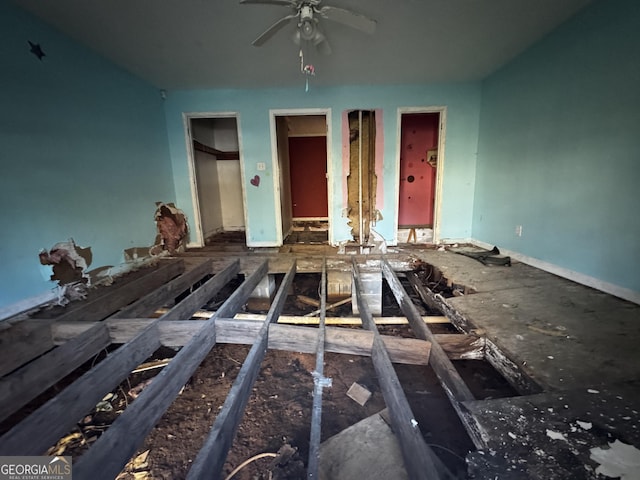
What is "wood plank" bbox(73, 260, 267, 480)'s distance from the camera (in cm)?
92

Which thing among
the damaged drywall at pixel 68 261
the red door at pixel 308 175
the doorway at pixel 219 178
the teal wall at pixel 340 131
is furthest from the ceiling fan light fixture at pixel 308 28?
the red door at pixel 308 175

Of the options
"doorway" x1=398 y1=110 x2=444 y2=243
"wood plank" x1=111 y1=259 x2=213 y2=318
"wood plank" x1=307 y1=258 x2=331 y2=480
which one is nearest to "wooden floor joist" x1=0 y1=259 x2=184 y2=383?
"wood plank" x1=111 y1=259 x2=213 y2=318

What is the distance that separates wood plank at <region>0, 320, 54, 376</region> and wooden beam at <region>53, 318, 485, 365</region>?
77 mm

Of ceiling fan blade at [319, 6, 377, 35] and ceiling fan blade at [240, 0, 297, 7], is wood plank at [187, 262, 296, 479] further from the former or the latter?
ceiling fan blade at [319, 6, 377, 35]

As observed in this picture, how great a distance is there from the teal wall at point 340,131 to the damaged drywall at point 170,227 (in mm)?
244

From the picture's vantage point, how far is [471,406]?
1118 mm

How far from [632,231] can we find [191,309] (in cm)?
376

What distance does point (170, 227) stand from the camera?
13.4 ft

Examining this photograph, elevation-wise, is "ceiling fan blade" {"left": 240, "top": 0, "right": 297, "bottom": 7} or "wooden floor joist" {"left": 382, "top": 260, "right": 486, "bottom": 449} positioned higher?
"ceiling fan blade" {"left": 240, "top": 0, "right": 297, "bottom": 7}

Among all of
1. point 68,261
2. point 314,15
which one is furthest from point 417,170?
point 68,261

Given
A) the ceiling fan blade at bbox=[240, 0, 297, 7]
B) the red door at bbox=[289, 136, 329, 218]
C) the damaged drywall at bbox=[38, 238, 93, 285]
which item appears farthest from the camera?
the red door at bbox=[289, 136, 329, 218]

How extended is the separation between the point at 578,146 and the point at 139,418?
392 centimetres

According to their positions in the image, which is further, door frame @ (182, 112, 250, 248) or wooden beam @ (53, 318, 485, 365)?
door frame @ (182, 112, 250, 248)

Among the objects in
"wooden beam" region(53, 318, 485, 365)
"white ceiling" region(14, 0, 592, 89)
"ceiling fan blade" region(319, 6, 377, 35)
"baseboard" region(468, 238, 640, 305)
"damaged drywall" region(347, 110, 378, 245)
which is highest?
"white ceiling" region(14, 0, 592, 89)
